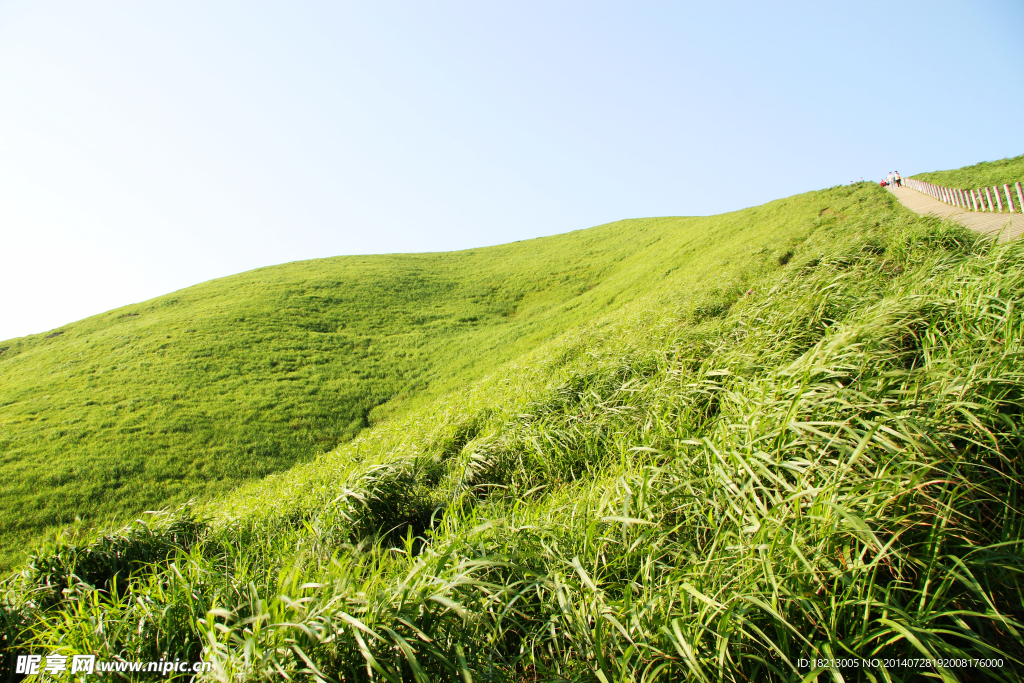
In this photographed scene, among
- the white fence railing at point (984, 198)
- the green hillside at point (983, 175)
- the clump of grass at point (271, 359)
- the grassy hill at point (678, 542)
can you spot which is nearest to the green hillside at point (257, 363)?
the clump of grass at point (271, 359)

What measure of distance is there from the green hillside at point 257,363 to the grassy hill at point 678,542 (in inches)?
274

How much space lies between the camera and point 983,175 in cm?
2856

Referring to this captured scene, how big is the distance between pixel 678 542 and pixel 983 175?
40.1m

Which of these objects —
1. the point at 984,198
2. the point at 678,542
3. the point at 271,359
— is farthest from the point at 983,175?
the point at 271,359

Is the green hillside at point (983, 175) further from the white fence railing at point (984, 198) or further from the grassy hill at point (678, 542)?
the grassy hill at point (678, 542)

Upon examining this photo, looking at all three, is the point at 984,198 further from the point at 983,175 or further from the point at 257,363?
the point at 257,363

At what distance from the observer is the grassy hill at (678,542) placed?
96.3 inches

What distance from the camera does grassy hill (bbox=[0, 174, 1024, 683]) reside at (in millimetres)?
2445

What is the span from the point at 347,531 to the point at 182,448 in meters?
11.3

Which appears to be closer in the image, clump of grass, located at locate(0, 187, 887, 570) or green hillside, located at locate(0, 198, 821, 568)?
clump of grass, located at locate(0, 187, 887, 570)

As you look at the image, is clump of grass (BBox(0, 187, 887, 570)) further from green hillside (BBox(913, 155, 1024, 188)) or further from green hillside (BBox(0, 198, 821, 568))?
green hillside (BBox(913, 155, 1024, 188))

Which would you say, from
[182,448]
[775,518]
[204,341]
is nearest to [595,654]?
[775,518]

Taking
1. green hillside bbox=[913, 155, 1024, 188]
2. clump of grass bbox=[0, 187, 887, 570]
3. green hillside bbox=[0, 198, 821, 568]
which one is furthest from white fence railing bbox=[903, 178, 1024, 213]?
green hillside bbox=[0, 198, 821, 568]

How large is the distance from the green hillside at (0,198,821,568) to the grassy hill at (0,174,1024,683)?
6.96 metres
